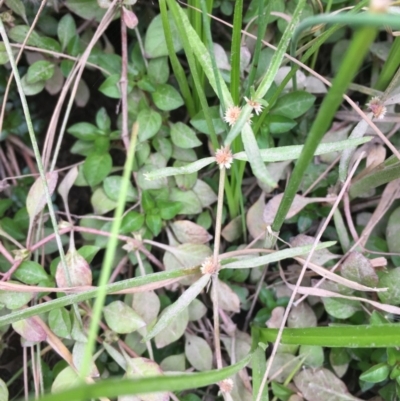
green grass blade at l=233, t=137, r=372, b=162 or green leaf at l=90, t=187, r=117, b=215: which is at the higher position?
green grass blade at l=233, t=137, r=372, b=162

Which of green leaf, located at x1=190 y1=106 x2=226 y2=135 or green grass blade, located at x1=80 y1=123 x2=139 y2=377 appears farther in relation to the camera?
green leaf, located at x1=190 y1=106 x2=226 y2=135

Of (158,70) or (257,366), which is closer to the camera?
(257,366)

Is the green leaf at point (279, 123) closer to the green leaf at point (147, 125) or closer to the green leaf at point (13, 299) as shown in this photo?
the green leaf at point (147, 125)

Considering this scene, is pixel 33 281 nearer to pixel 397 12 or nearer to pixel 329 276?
pixel 329 276

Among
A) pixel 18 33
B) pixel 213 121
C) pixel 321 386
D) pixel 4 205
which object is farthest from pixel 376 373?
pixel 18 33

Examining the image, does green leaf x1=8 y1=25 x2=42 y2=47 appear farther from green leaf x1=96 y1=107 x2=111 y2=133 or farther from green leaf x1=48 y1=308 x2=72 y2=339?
green leaf x1=48 y1=308 x2=72 y2=339

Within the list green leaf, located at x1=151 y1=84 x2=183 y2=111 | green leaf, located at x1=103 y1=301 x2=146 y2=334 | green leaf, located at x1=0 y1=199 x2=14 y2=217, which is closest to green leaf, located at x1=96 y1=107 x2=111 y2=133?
green leaf, located at x1=151 y1=84 x2=183 y2=111

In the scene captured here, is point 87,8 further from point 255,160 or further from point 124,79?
point 255,160
